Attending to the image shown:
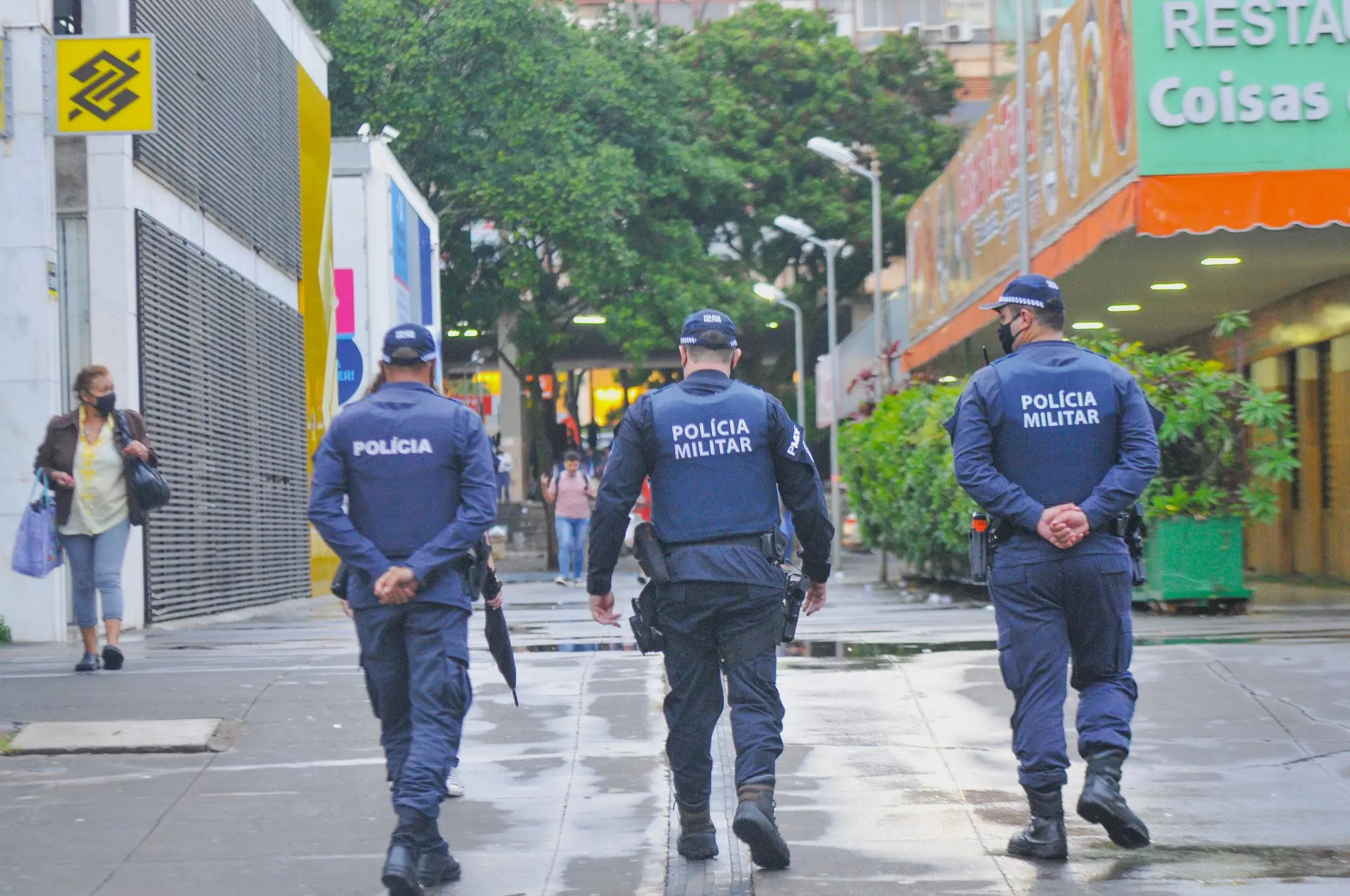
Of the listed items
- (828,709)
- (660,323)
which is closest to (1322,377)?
(828,709)

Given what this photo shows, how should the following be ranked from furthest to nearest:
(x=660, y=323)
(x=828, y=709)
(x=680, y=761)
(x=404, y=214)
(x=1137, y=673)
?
(x=660, y=323)
(x=404, y=214)
(x=1137, y=673)
(x=828, y=709)
(x=680, y=761)

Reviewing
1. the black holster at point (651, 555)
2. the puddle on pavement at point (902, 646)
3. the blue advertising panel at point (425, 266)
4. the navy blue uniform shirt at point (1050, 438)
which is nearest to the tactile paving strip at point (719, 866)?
the black holster at point (651, 555)

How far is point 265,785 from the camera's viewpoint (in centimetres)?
717

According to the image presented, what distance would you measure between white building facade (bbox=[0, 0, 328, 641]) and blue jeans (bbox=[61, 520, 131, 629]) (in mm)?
2825

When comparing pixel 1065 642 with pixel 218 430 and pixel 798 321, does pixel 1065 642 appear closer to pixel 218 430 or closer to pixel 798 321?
pixel 218 430

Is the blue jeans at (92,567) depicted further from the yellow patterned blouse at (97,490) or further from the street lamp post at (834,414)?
the street lamp post at (834,414)

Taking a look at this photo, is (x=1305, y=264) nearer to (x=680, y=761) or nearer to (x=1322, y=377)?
(x=1322, y=377)

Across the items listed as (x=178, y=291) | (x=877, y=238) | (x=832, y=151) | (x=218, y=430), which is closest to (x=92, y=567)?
(x=178, y=291)

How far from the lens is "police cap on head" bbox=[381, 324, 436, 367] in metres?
5.86

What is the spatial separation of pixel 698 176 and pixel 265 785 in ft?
112

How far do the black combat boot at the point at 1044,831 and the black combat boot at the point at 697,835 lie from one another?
38.8 inches

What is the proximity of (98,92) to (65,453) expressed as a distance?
378cm

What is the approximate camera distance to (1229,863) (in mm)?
5660

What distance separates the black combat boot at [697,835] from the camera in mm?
5895
